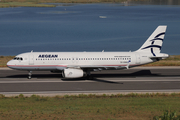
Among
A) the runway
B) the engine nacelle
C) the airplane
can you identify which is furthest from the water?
the engine nacelle

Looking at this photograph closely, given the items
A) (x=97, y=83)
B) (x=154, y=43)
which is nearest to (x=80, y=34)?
(x=154, y=43)

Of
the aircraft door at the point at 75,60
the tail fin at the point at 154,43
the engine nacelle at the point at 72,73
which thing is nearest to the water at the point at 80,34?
the tail fin at the point at 154,43

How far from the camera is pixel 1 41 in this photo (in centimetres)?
12438

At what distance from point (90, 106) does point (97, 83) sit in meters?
14.9

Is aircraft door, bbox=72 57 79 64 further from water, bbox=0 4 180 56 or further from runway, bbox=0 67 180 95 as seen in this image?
water, bbox=0 4 180 56

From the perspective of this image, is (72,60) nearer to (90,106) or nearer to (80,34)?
(90,106)

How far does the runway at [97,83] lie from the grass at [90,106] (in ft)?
12.2

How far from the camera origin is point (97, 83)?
4212cm

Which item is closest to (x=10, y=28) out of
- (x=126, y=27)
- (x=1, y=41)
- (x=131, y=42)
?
(x=1, y=41)

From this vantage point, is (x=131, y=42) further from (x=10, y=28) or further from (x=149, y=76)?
(x=10, y=28)

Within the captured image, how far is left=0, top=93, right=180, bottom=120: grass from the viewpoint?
23688mm

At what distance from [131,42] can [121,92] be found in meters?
81.1

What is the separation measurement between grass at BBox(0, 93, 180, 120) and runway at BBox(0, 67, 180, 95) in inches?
147

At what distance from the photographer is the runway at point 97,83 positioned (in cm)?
3750
